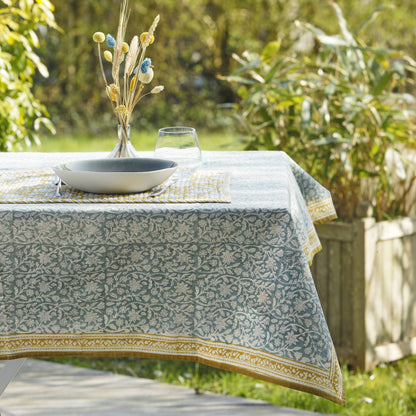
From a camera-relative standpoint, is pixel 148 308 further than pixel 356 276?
No

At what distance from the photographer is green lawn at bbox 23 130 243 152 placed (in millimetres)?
6828

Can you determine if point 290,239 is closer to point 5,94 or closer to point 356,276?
point 356,276

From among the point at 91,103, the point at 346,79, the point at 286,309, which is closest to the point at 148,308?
the point at 286,309

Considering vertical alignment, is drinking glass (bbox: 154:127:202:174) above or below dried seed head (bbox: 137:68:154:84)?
below

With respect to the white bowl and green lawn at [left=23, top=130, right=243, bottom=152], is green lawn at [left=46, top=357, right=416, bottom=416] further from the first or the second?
green lawn at [left=23, top=130, right=243, bottom=152]

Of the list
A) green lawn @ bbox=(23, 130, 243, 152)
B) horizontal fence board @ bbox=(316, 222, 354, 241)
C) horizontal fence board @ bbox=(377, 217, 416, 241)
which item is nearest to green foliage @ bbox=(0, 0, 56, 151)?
horizontal fence board @ bbox=(316, 222, 354, 241)

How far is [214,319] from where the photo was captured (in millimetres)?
1302

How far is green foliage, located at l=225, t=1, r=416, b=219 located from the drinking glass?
1046 millimetres

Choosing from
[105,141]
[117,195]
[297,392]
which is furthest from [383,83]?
[105,141]

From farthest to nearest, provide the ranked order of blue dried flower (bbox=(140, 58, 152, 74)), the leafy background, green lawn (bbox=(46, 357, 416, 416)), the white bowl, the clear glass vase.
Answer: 1. the leafy background
2. green lawn (bbox=(46, 357, 416, 416))
3. the clear glass vase
4. blue dried flower (bbox=(140, 58, 152, 74))
5. the white bowl

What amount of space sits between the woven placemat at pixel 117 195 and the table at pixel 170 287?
0.04 m

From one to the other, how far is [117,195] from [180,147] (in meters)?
0.33

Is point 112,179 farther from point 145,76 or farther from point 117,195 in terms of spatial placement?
point 145,76

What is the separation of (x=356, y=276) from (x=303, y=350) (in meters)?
1.37
